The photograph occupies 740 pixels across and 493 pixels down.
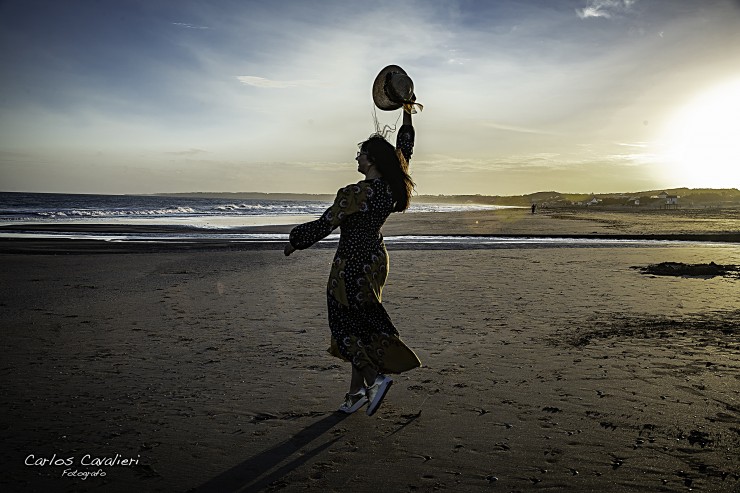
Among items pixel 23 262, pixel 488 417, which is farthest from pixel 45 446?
pixel 23 262

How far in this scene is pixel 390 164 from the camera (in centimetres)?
393

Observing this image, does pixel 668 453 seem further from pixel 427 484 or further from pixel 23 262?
pixel 23 262

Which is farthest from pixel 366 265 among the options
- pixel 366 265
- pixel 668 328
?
pixel 668 328

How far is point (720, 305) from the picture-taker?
8086 mm

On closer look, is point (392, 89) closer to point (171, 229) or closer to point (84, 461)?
point (84, 461)

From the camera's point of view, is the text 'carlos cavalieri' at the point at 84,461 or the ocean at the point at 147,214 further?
Result: the ocean at the point at 147,214

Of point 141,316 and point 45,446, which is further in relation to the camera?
point 141,316

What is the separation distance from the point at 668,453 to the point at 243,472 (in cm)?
264

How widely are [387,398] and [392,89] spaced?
8.36 ft

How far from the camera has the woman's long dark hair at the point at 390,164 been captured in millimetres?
3926

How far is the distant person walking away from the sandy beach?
409 mm

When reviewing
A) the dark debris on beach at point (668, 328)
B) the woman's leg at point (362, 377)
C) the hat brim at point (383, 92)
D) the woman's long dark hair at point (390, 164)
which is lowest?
the dark debris on beach at point (668, 328)

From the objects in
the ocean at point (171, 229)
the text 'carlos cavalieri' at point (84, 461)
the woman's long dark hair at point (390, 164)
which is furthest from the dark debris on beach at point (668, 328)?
the ocean at point (171, 229)

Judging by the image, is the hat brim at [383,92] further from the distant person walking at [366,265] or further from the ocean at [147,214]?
the ocean at [147,214]
